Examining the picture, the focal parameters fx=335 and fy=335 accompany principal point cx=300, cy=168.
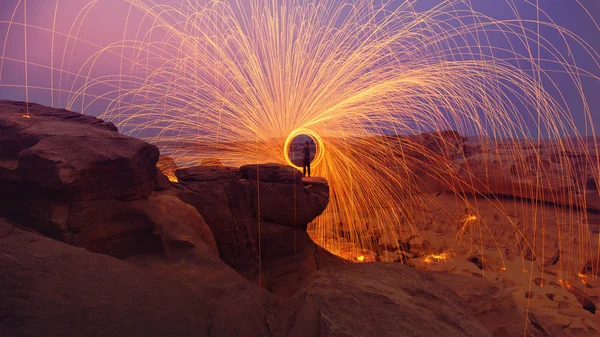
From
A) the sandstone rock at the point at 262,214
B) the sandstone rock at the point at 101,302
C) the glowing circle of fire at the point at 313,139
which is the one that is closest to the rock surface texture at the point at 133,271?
the sandstone rock at the point at 101,302

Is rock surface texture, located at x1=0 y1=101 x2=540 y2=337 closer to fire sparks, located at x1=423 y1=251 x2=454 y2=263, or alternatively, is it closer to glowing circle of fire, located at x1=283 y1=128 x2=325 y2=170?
glowing circle of fire, located at x1=283 y1=128 x2=325 y2=170

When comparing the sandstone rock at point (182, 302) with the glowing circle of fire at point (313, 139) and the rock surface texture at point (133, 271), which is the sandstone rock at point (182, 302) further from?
the glowing circle of fire at point (313, 139)

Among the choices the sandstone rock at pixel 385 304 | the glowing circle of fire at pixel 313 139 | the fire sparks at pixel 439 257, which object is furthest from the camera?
the fire sparks at pixel 439 257

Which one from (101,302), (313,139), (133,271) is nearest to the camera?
(101,302)

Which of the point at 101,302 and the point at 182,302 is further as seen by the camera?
the point at 182,302

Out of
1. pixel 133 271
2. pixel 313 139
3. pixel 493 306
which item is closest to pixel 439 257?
pixel 493 306

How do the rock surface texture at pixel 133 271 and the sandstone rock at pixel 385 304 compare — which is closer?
the rock surface texture at pixel 133 271

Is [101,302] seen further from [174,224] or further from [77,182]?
[174,224]

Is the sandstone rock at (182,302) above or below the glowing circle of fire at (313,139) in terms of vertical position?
below

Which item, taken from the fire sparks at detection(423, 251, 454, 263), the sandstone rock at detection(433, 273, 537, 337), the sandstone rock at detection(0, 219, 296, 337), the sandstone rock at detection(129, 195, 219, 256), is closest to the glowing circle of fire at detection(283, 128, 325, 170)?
the fire sparks at detection(423, 251, 454, 263)

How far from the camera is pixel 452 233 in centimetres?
1008

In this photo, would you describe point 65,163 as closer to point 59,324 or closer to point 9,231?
point 9,231

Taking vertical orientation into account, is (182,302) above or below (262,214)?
above

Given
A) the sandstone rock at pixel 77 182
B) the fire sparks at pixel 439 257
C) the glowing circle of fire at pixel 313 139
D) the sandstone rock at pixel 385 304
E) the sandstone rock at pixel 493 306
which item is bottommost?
the fire sparks at pixel 439 257
